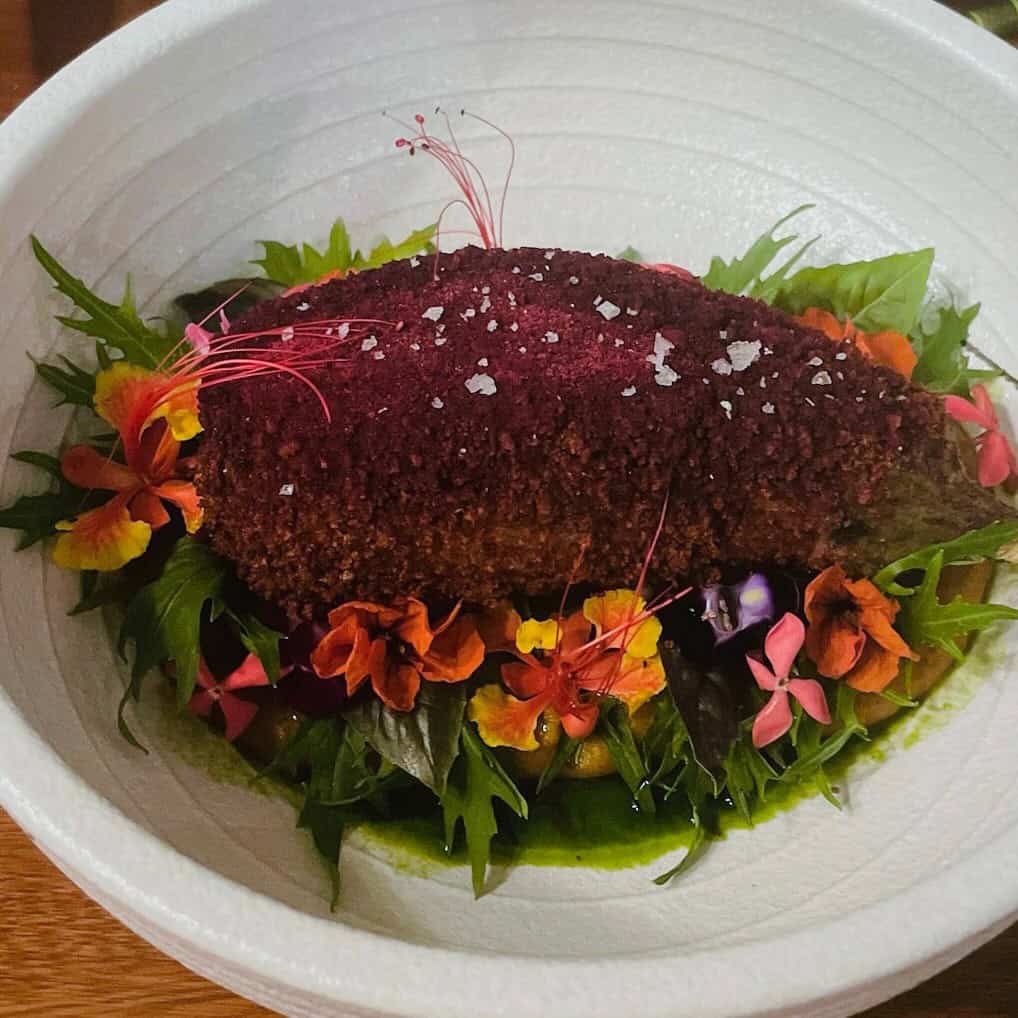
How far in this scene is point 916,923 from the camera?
0.86 metres

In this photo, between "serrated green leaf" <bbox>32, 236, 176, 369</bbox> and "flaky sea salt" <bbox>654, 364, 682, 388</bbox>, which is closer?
"flaky sea salt" <bbox>654, 364, 682, 388</bbox>

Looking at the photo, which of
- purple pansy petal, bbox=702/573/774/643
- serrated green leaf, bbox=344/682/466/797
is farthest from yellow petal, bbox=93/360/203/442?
purple pansy petal, bbox=702/573/774/643

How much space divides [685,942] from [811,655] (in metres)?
0.34

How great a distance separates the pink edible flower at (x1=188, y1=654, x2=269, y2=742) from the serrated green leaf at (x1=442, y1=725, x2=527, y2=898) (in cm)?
24

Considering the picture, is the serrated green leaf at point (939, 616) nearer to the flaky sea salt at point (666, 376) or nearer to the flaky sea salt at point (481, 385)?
the flaky sea salt at point (666, 376)

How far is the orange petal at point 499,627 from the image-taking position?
3.92 ft

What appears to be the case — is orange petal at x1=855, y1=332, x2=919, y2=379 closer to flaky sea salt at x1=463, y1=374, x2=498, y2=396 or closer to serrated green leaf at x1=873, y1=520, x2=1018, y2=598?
serrated green leaf at x1=873, y1=520, x2=1018, y2=598

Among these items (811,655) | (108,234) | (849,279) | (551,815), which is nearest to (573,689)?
(551,815)

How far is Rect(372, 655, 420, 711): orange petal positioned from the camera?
3.77 feet

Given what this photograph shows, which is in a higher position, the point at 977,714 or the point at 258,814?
the point at 977,714

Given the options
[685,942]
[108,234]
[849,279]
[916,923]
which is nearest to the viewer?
[916,923]

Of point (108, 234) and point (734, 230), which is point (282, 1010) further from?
point (734, 230)

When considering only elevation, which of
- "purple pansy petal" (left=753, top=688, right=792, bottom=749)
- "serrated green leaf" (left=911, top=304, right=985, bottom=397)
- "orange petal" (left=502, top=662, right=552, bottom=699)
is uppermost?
Answer: "serrated green leaf" (left=911, top=304, right=985, bottom=397)

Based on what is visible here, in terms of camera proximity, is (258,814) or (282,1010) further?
(258,814)
